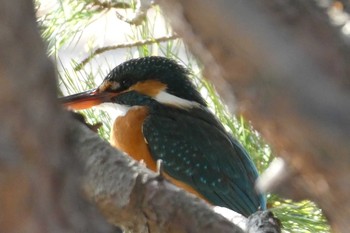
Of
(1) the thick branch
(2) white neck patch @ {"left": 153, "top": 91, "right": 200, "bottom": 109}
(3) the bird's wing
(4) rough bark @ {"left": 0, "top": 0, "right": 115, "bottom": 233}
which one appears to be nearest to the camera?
(4) rough bark @ {"left": 0, "top": 0, "right": 115, "bottom": 233}

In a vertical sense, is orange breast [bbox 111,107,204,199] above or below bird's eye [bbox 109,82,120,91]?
below

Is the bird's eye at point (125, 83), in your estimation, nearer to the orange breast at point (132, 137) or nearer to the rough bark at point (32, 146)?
the orange breast at point (132, 137)

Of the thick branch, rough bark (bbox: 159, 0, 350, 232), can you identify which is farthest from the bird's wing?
rough bark (bbox: 159, 0, 350, 232)

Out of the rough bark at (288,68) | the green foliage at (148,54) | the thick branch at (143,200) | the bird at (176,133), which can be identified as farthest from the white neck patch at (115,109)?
the rough bark at (288,68)

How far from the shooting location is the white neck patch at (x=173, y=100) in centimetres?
175

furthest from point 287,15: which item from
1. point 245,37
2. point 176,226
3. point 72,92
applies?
point 72,92

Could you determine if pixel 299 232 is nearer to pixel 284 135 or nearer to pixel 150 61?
pixel 150 61

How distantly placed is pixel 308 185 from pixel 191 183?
1.34m

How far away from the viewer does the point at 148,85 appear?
1.73m

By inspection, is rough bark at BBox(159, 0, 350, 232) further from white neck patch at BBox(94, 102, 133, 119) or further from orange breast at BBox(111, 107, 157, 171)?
white neck patch at BBox(94, 102, 133, 119)

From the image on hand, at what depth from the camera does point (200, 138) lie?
5.45ft

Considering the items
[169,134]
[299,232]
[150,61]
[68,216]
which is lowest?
[68,216]

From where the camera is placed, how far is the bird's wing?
160 centimetres

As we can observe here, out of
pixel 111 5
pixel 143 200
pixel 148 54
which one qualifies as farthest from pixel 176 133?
pixel 143 200
